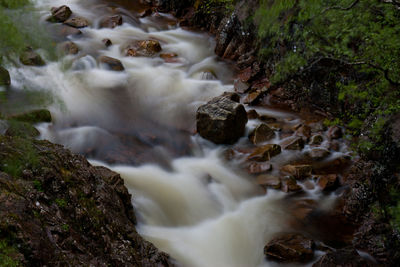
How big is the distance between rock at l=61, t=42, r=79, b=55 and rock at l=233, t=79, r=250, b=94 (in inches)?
201

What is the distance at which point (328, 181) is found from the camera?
20.5 feet

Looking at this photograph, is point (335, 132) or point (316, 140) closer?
point (316, 140)

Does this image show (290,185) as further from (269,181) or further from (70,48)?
(70,48)

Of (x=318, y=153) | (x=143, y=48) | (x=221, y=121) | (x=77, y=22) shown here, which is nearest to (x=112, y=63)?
(x=143, y=48)

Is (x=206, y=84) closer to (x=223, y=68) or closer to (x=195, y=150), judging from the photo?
(x=223, y=68)

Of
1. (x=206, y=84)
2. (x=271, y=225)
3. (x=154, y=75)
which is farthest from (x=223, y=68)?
(x=271, y=225)

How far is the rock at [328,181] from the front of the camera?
245 inches

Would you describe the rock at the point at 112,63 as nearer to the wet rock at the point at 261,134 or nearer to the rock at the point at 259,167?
the wet rock at the point at 261,134

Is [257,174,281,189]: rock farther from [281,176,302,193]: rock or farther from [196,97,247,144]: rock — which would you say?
[196,97,247,144]: rock

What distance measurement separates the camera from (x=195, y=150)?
25.0ft

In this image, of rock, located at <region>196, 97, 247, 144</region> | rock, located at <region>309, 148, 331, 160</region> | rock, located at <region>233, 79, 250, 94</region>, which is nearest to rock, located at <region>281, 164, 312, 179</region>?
rock, located at <region>309, 148, 331, 160</region>

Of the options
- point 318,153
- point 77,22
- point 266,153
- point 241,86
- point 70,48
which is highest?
point 318,153

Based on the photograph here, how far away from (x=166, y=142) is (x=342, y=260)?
452cm

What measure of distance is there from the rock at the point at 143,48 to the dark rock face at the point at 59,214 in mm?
7708
